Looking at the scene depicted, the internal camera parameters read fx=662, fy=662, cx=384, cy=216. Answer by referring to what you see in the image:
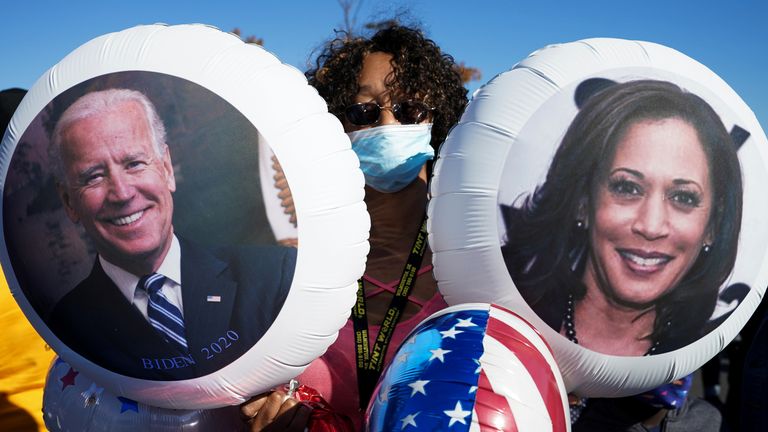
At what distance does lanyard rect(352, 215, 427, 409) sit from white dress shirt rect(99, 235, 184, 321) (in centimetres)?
80

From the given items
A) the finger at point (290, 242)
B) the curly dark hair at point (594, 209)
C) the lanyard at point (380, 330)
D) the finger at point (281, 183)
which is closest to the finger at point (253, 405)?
the lanyard at point (380, 330)

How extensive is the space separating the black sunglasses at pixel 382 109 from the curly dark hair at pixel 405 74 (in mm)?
41

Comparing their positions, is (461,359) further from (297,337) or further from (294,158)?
(294,158)

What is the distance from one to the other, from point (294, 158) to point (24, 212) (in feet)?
2.62

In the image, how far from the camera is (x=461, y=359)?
1.65 m

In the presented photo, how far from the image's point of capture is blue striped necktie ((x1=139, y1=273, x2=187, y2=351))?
1753 millimetres

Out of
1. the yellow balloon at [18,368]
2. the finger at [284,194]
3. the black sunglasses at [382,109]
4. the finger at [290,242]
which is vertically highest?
the black sunglasses at [382,109]

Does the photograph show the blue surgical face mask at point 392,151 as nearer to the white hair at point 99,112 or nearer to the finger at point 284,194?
the finger at point 284,194

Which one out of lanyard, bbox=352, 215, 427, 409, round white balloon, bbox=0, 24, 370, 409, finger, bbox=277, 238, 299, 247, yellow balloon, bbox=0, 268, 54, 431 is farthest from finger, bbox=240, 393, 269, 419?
yellow balloon, bbox=0, 268, 54, 431

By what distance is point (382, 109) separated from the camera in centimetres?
256

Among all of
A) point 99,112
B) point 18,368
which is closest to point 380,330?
point 99,112

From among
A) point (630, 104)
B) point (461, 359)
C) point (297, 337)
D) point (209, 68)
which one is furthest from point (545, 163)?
point (209, 68)

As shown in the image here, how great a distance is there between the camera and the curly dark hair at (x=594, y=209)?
5.74 feet

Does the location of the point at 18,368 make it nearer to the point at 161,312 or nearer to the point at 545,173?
the point at 161,312
